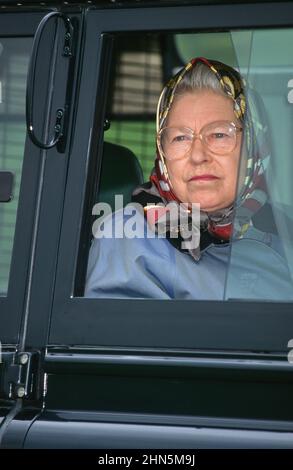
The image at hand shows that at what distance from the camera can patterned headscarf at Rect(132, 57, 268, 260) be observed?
7.31ft

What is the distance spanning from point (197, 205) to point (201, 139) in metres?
0.16

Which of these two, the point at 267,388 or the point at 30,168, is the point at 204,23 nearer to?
the point at 30,168

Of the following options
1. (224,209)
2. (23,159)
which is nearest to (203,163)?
(224,209)

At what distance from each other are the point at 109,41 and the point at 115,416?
0.83 metres

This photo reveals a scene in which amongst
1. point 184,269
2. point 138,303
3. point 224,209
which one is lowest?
point 138,303

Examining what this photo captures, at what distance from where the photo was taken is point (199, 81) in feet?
8.04

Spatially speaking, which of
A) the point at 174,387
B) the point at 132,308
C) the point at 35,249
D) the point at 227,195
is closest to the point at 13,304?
the point at 35,249

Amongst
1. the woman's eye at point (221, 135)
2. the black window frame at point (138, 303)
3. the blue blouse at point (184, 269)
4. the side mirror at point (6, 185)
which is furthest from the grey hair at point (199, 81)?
the side mirror at point (6, 185)

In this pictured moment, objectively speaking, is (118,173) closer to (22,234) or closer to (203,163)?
(203,163)

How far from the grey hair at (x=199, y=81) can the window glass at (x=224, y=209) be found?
24mm

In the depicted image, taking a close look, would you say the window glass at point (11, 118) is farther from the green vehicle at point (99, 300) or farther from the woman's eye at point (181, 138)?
the woman's eye at point (181, 138)

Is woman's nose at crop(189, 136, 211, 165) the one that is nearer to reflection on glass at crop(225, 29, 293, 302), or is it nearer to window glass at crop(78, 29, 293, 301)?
window glass at crop(78, 29, 293, 301)

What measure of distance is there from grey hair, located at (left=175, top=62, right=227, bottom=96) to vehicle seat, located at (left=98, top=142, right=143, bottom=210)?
272 millimetres

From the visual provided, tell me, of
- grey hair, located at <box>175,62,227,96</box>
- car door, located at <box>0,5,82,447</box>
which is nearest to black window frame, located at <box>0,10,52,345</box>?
car door, located at <box>0,5,82,447</box>
